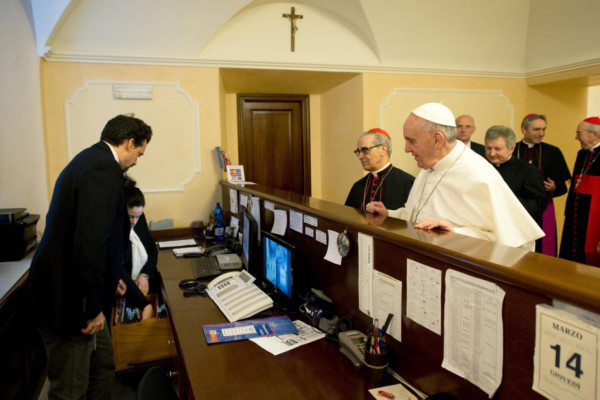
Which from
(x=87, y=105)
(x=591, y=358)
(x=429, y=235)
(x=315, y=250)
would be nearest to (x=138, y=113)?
(x=87, y=105)

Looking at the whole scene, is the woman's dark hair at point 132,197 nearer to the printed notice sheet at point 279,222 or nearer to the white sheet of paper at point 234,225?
the white sheet of paper at point 234,225

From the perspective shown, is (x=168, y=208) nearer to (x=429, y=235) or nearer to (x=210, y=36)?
(x=210, y=36)

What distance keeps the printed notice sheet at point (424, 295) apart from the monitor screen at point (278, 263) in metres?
0.65

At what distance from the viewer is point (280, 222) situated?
2357 mm

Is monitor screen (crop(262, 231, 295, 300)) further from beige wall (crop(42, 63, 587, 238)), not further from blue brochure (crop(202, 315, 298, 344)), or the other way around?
beige wall (crop(42, 63, 587, 238))

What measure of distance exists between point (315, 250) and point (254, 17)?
3.26 m

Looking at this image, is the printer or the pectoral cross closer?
the printer

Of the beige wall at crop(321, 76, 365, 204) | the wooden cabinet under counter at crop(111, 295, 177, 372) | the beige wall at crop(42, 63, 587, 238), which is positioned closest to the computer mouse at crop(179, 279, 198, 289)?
the wooden cabinet under counter at crop(111, 295, 177, 372)

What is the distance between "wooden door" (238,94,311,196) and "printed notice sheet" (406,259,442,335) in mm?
4537

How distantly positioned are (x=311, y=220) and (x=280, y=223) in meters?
0.44

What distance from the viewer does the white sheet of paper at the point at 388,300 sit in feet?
4.38

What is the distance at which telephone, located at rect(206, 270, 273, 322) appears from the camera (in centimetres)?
191

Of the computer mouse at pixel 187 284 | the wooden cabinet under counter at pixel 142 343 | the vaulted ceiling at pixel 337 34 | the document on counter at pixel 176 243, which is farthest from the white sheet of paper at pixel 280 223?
the vaulted ceiling at pixel 337 34

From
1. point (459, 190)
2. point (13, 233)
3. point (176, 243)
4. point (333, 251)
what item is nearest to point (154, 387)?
point (333, 251)
